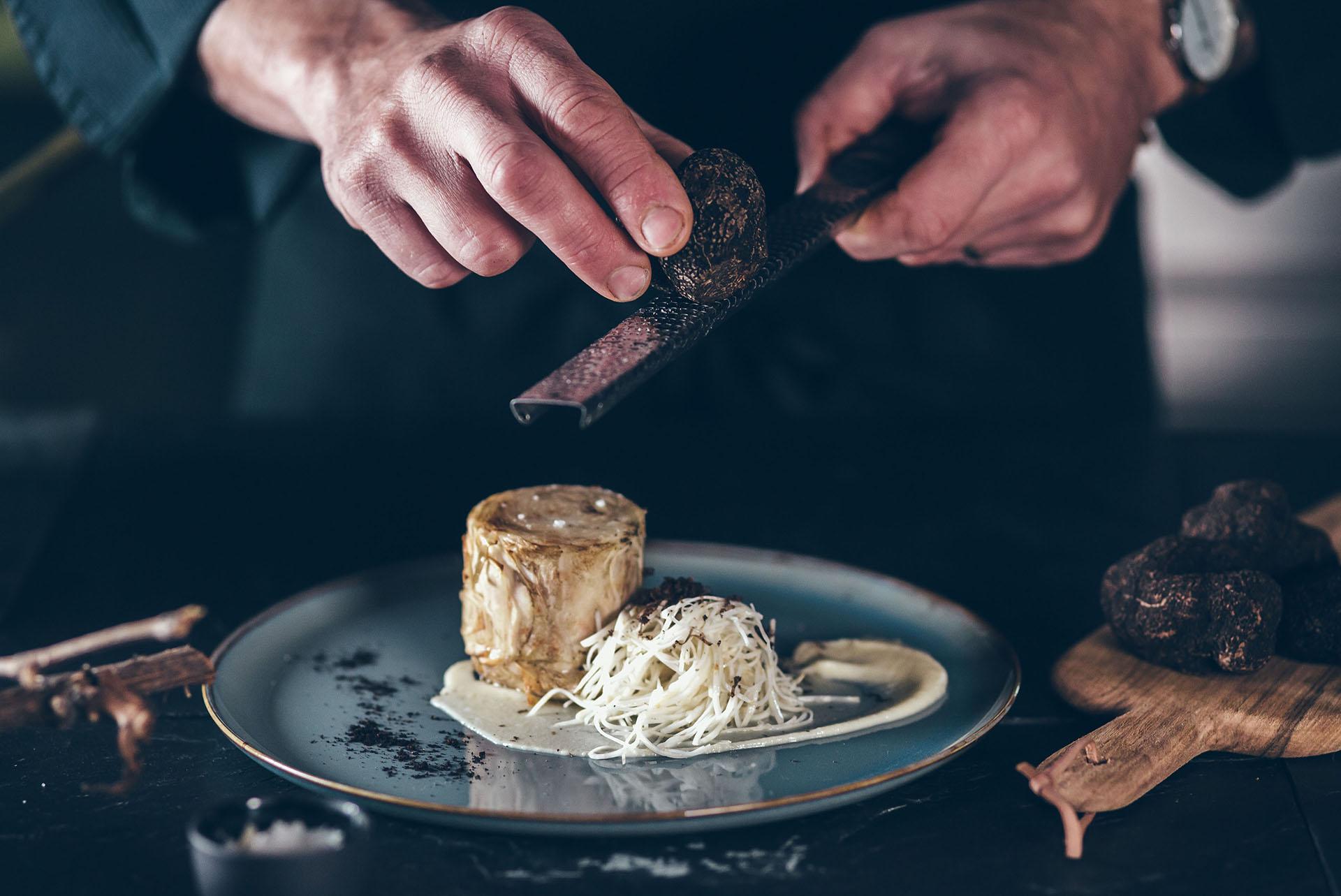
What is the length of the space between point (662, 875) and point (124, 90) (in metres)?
1.37

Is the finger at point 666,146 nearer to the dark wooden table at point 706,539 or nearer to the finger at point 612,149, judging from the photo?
the finger at point 612,149

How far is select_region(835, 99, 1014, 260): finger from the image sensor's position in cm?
152

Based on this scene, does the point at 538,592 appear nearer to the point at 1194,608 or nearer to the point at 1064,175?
the point at 1194,608

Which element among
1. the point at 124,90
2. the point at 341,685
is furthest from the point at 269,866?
the point at 124,90

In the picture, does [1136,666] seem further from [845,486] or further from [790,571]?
[845,486]

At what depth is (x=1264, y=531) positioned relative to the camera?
4.62 feet

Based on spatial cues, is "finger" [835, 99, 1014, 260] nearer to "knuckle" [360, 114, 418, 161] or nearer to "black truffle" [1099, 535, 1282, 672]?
"black truffle" [1099, 535, 1282, 672]

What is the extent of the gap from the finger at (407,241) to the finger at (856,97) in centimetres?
58

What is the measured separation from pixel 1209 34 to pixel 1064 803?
1380 mm

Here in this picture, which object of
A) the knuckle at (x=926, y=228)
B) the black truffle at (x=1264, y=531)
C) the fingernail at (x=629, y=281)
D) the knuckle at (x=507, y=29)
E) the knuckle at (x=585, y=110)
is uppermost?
the knuckle at (x=507, y=29)

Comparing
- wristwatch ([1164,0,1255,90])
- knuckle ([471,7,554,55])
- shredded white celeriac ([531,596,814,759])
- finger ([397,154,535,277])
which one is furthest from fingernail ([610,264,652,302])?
wristwatch ([1164,0,1255,90])

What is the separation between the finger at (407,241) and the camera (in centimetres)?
122

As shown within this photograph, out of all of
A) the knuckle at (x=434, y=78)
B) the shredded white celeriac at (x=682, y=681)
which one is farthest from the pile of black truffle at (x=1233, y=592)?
the knuckle at (x=434, y=78)

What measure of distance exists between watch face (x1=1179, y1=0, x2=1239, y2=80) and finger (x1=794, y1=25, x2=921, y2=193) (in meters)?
0.52
